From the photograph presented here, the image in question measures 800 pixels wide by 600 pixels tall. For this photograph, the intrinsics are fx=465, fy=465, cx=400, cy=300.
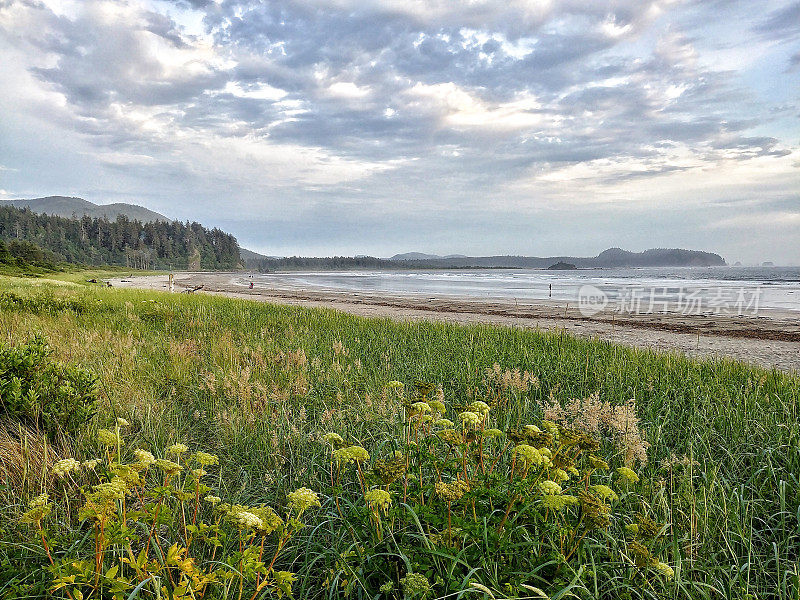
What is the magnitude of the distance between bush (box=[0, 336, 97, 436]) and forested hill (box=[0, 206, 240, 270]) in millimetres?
138522

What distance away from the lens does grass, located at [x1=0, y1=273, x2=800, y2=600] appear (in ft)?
8.68

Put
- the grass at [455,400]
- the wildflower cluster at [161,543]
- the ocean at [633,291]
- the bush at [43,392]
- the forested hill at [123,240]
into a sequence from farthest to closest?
the forested hill at [123,240] → the ocean at [633,291] → the bush at [43,392] → the grass at [455,400] → the wildflower cluster at [161,543]

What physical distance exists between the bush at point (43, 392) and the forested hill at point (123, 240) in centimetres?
13852

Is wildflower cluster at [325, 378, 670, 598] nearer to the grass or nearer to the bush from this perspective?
the grass

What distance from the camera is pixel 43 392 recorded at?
12.9 feet

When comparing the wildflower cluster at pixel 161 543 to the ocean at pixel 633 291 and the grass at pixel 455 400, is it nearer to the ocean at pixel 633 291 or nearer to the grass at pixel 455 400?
the grass at pixel 455 400

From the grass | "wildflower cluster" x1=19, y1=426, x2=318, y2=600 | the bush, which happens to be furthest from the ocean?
"wildflower cluster" x1=19, y1=426, x2=318, y2=600

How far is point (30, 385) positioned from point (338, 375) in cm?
311

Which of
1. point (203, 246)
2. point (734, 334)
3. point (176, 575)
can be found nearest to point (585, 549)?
point (176, 575)

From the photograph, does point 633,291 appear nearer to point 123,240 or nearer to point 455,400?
point 455,400

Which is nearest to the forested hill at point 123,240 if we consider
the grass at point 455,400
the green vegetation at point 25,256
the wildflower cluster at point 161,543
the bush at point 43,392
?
the green vegetation at point 25,256

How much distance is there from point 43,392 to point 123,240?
172m

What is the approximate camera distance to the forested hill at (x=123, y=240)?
130 metres

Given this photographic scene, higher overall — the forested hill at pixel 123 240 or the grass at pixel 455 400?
the forested hill at pixel 123 240
